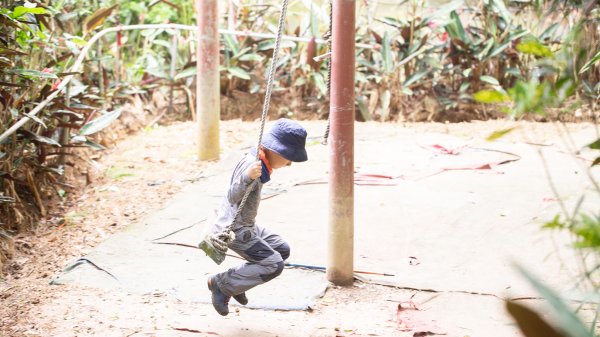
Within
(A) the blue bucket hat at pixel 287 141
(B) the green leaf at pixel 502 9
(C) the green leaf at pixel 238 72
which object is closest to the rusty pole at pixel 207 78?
(C) the green leaf at pixel 238 72

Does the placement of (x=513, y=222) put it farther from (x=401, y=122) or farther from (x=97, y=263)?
(x=401, y=122)

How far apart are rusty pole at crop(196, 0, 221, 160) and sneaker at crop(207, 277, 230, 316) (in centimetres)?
305

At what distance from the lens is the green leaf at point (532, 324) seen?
944 millimetres

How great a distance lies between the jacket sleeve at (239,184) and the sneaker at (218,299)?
39 centimetres

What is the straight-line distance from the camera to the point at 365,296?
3865 millimetres

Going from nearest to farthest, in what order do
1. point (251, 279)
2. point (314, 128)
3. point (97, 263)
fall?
point (251, 279)
point (97, 263)
point (314, 128)

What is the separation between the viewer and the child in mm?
3486

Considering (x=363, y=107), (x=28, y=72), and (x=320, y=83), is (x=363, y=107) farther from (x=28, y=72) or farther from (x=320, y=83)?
(x=28, y=72)

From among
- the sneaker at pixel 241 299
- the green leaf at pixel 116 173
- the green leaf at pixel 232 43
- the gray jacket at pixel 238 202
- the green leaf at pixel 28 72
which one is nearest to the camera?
the gray jacket at pixel 238 202

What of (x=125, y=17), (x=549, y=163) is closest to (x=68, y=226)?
(x=549, y=163)

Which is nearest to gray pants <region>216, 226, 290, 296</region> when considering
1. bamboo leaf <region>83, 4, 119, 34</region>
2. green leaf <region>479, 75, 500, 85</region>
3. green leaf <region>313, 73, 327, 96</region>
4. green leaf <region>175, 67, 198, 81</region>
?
bamboo leaf <region>83, 4, 119, 34</region>

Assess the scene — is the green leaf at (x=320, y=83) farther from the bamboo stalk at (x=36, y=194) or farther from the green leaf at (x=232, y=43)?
the bamboo stalk at (x=36, y=194)

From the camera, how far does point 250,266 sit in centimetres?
352

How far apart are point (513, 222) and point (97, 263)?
251cm
